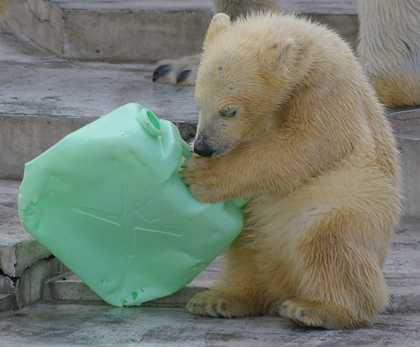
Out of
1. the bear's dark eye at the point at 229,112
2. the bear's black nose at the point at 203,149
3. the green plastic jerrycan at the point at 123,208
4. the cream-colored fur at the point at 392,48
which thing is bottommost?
the green plastic jerrycan at the point at 123,208

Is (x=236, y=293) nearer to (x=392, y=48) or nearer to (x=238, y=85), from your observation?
(x=238, y=85)

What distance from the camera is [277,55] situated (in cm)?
202

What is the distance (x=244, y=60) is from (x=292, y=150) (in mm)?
311

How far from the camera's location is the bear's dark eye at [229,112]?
2.03 m

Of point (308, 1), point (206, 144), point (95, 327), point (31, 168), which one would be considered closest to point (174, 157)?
point (206, 144)

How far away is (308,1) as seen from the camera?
5750mm

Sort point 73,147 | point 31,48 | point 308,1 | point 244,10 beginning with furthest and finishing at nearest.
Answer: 1. point 308,1
2. point 31,48
3. point 244,10
4. point 73,147

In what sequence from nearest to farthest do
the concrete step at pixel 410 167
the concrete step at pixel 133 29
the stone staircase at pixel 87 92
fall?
the stone staircase at pixel 87 92
the concrete step at pixel 410 167
the concrete step at pixel 133 29

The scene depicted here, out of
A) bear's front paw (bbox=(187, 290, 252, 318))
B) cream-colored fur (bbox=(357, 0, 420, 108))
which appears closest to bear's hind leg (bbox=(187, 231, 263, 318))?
bear's front paw (bbox=(187, 290, 252, 318))

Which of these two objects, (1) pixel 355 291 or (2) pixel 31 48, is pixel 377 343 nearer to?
(1) pixel 355 291

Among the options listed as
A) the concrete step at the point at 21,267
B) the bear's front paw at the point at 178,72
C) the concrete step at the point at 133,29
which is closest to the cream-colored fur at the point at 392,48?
the bear's front paw at the point at 178,72

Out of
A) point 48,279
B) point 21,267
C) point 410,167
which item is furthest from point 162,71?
point 21,267

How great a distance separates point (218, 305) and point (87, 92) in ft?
6.72

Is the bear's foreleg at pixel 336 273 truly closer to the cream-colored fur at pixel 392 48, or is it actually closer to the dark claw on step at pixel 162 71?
the cream-colored fur at pixel 392 48
